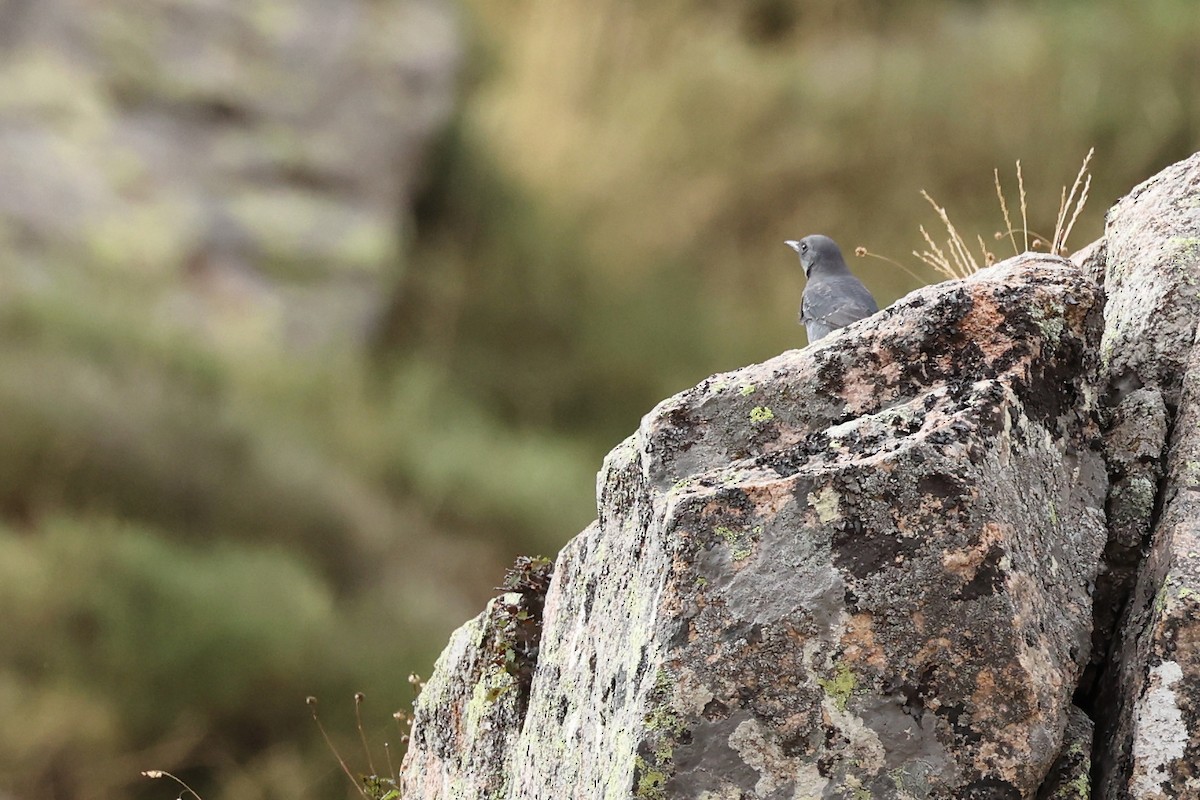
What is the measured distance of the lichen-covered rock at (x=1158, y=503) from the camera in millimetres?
1832

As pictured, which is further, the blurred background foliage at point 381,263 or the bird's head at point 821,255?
the blurred background foliage at point 381,263

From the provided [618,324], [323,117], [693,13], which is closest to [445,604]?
[618,324]

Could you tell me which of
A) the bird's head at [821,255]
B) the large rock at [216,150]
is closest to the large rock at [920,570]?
the bird's head at [821,255]

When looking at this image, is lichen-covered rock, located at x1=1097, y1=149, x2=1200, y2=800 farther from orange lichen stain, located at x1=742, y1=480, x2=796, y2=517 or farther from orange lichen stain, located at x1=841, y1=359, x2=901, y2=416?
orange lichen stain, located at x1=742, y1=480, x2=796, y2=517

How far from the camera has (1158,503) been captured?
212cm

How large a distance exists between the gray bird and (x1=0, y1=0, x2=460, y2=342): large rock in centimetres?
869

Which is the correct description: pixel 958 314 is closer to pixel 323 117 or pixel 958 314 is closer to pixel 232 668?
pixel 232 668

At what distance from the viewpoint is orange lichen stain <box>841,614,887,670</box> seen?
1.83m

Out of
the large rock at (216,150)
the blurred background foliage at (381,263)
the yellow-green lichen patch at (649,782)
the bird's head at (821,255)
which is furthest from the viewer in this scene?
the large rock at (216,150)

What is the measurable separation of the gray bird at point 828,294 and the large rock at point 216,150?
28.5 ft

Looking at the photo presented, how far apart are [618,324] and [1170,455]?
35.9ft

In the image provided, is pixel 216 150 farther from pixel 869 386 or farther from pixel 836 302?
pixel 869 386

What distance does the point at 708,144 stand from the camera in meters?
13.1

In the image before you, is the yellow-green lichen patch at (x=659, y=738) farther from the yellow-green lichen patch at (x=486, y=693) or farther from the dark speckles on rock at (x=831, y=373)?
the yellow-green lichen patch at (x=486, y=693)
